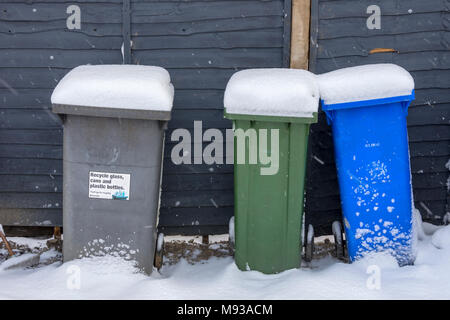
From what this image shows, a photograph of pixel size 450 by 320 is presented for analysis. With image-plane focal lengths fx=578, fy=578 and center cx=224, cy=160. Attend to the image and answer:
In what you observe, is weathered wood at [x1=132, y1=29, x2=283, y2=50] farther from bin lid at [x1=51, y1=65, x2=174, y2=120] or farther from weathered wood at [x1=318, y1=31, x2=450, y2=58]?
bin lid at [x1=51, y1=65, x2=174, y2=120]

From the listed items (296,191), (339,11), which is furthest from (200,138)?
(339,11)

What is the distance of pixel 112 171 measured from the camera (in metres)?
3.91

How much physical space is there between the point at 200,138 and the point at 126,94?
1.16m

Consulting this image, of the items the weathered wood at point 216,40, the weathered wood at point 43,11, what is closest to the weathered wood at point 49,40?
the weathered wood at point 43,11

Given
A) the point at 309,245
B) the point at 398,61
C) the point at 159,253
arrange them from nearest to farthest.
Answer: the point at 159,253
the point at 309,245
the point at 398,61

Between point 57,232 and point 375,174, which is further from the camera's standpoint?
point 57,232

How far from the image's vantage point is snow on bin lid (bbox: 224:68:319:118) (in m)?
3.76

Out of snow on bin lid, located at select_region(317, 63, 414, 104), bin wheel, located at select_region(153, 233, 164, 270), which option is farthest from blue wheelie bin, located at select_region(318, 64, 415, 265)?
bin wheel, located at select_region(153, 233, 164, 270)

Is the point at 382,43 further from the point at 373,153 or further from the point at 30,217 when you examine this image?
the point at 30,217

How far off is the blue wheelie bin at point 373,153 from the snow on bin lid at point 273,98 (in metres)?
0.22

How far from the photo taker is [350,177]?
4.05 m

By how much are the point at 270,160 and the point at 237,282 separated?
0.88m

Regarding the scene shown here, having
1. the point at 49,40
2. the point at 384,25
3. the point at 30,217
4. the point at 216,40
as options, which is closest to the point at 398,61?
the point at 384,25

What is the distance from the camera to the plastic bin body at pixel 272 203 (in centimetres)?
388
